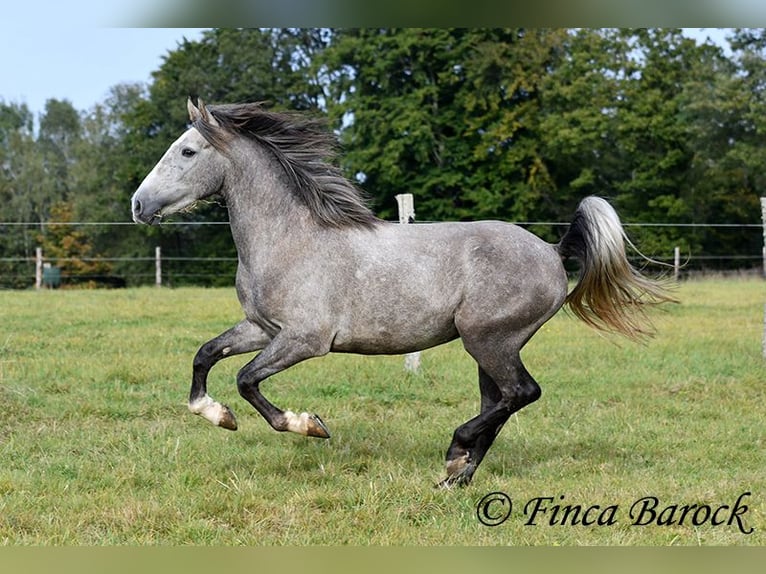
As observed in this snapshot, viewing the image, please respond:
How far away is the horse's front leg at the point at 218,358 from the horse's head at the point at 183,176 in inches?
30.3

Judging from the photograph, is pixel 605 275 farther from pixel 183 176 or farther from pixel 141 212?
pixel 141 212

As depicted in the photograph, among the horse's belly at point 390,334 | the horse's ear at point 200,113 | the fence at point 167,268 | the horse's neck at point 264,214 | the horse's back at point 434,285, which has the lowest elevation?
the fence at point 167,268

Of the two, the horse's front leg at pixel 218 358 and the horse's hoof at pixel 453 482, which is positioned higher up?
the horse's front leg at pixel 218 358

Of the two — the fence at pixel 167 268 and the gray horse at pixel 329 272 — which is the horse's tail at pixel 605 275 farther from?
the fence at pixel 167 268

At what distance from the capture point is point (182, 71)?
1094 inches

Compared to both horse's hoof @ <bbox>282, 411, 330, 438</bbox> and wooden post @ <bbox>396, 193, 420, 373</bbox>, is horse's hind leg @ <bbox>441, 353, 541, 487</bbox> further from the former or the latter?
wooden post @ <bbox>396, 193, 420, 373</bbox>

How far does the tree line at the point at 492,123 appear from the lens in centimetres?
2556

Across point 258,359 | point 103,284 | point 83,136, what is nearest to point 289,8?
point 258,359

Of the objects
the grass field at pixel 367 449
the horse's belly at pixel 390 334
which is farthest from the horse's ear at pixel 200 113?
the grass field at pixel 367 449

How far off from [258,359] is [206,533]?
98 cm

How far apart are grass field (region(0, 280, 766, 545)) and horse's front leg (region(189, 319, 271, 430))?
1.29ft

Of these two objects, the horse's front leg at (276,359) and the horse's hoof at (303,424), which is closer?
the horse's hoof at (303,424)

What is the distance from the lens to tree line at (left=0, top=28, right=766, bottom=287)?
25.6m

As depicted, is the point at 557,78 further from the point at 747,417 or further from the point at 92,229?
the point at 747,417
